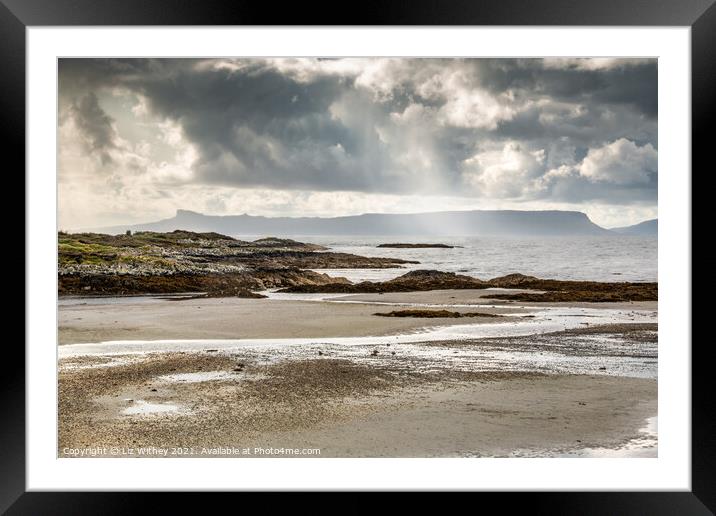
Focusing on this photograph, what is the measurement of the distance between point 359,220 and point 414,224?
445 millimetres

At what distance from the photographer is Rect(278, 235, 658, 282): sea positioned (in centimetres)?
400

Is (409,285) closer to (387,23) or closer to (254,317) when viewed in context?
(254,317)

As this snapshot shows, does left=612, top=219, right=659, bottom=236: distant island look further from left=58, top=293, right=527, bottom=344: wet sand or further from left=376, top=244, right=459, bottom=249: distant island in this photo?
left=376, top=244, right=459, bottom=249: distant island

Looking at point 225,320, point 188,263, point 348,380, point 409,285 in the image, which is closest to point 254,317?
Answer: point 225,320

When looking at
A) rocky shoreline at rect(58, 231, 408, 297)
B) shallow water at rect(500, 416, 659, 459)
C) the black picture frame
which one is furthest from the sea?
the black picture frame

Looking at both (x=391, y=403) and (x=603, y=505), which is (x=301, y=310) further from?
(x=603, y=505)

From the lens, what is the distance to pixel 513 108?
4020mm

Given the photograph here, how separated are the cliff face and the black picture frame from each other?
192 centimetres

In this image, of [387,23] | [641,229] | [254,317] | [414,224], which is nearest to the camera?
[387,23]

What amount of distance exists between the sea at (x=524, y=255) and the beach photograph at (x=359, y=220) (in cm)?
2

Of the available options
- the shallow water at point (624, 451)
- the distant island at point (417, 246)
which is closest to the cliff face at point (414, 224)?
the distant island at point (417, 246)

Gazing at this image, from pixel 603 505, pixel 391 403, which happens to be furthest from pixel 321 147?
pixel 603 505

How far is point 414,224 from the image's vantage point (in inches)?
163

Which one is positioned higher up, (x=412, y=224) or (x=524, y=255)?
(x=412, y=224)
